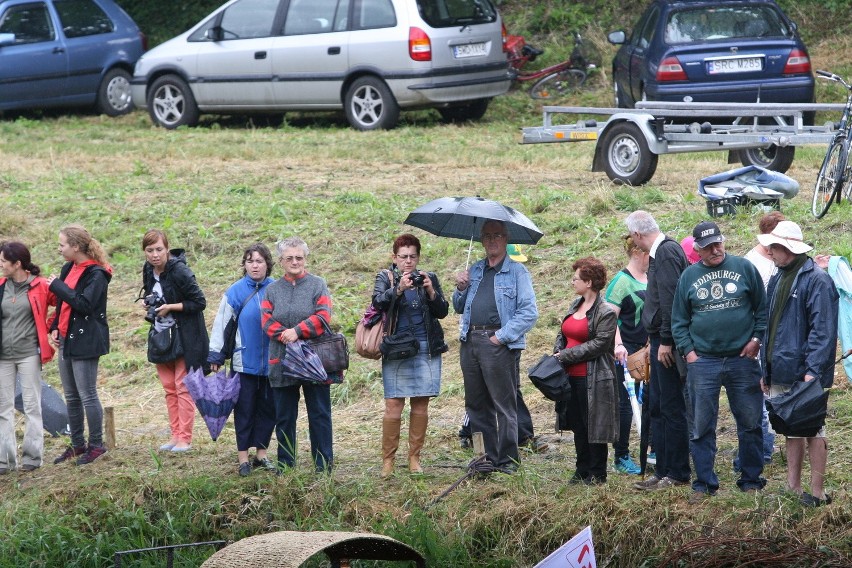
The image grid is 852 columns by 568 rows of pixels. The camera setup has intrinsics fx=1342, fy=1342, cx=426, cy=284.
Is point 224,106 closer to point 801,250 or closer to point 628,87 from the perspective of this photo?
point 628,87

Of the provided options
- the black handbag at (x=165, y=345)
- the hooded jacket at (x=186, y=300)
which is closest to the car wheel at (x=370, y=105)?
the hooded jacket at (x=186, y=300)

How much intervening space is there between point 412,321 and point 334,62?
9963 millimetres

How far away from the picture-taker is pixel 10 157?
1645cm

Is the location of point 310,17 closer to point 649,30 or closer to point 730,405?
point 649,30

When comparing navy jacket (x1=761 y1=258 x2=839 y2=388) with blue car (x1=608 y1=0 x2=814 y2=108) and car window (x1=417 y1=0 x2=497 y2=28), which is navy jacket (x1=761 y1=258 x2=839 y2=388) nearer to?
blue car (x1=608 y1=0 x2=814 y2=108)

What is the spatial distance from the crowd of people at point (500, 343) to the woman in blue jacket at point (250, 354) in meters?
0.01

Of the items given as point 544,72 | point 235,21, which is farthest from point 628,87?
point 235,21

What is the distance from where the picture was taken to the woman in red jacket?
884cm

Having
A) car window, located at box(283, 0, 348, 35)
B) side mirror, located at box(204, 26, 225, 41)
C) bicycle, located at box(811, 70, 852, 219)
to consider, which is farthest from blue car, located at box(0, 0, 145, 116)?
bicycle, located at box(811, 70, 852, 219)

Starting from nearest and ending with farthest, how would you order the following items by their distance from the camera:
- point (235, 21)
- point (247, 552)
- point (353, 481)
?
point (247, 552), point (353, 481), point (235, 21)

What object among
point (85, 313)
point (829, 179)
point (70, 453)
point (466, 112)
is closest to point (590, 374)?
point (85, 313)

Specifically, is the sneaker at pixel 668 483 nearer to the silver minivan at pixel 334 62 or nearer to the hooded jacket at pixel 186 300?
the hooded jacket at pixel 186 300

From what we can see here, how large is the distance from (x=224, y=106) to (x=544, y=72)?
15.7 ft

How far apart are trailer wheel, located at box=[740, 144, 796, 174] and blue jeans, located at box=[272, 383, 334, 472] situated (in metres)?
6.48
